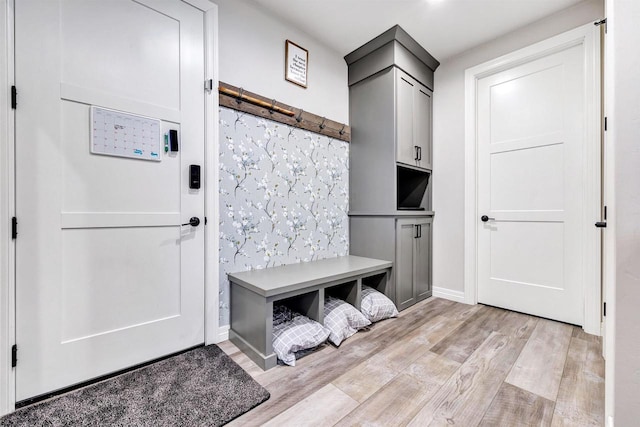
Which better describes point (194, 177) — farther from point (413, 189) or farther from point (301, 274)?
point (413, 189)

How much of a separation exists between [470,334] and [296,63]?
263cm

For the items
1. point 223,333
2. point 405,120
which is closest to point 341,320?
point 223,333

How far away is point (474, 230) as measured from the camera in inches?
105

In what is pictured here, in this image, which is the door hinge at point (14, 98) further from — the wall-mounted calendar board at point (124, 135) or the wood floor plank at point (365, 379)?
the wood floor plank at point (365, 379)

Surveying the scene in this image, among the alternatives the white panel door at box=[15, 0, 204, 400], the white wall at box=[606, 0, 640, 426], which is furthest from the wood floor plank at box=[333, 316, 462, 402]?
the white panel door at box=[15, 0, 204, 400]

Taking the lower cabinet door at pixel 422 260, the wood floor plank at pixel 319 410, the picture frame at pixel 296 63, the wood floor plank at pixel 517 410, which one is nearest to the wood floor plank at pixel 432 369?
the wood floor plank at pixel 517 410

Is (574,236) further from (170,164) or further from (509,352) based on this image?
(170,164)

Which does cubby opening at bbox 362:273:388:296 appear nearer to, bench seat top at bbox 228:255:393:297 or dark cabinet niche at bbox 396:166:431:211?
bench seat top at bbox 228:255:393:297

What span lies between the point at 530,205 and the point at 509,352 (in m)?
1.31

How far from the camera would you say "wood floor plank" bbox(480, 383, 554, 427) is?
119cm

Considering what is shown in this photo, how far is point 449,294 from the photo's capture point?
2824 mm

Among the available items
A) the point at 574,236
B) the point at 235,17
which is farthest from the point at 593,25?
the point at 235,17

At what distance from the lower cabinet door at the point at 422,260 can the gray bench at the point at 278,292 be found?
450mm

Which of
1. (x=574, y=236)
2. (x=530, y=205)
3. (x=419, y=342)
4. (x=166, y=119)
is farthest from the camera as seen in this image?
→ (x=530, y=205)
